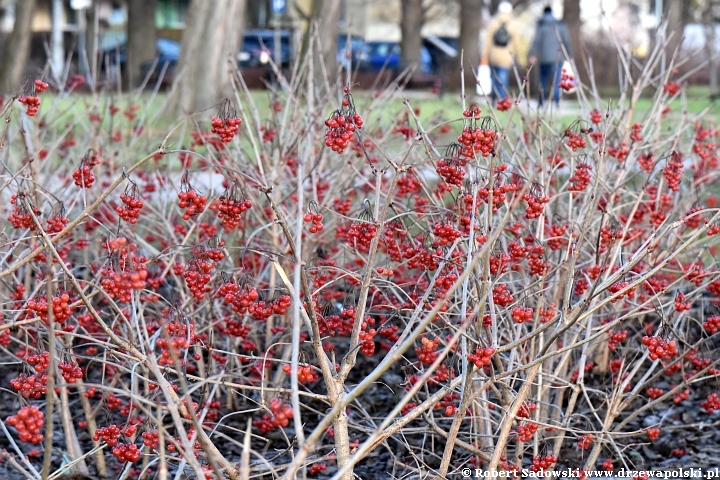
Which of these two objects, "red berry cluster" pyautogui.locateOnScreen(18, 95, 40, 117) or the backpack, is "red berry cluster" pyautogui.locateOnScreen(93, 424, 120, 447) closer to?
"red berry cluster" pyautogui.locateOnScreen(18, 95, 40, 117)

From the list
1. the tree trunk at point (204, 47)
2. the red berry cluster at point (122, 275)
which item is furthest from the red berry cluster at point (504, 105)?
the tree trunk at point (204, 47)

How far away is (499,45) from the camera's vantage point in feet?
48.9

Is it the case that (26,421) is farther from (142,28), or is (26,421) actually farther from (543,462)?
(142,28)

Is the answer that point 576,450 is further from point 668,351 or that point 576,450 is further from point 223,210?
point 223,210

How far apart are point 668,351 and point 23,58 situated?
52.8 ft

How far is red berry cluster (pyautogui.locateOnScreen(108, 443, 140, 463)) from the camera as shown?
116 inches

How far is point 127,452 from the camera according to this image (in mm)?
2977

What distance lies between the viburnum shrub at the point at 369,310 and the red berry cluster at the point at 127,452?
0.04ft

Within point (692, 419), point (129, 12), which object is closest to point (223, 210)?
point (692, 419)

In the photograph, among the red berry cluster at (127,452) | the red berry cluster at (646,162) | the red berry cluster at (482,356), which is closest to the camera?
the red berry cluster at (482,356)

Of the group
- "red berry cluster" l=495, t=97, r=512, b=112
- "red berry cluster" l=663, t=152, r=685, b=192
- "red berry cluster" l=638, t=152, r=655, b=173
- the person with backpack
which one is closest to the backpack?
the person with backpack

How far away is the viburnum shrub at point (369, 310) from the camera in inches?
112

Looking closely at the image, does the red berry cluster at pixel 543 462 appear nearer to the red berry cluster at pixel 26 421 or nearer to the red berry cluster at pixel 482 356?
the red berry cluster at pixel 482 356

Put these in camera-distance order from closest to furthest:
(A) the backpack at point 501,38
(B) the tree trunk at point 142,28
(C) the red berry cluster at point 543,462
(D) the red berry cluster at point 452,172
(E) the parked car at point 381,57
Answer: (D) the red berry cluster at point 452,172, (C) the red berry cluster at point 543,462, (A) the backpack at point 501,38, (B) the tree trunk at point 142,28, (E) the parked car at point 381,57
